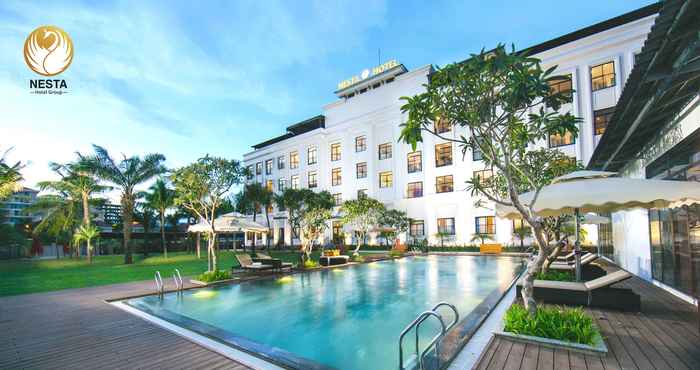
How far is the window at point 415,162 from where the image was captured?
93.5 feet

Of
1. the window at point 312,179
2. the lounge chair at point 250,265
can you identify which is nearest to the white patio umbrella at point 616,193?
the lounge chair at point 250,265

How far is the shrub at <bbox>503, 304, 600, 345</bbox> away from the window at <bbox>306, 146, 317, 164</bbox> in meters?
32.8

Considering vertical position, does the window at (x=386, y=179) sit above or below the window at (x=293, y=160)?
below

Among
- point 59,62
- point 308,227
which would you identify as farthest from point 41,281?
point 308,227

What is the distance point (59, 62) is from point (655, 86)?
651 inches

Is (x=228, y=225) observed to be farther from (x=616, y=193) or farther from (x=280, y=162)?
(x=280, y=162)

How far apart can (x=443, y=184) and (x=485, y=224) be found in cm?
453

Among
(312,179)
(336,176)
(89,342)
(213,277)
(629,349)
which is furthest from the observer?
(312,179)

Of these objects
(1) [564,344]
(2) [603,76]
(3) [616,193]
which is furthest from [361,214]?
(2) [603,76]

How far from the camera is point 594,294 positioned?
578cm

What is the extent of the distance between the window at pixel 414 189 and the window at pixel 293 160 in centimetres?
1500

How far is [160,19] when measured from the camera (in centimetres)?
1432

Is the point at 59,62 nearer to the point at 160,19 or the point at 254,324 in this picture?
the point at 160,19

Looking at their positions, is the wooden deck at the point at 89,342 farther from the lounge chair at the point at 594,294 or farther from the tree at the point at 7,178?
the tree at the point at 7,178
